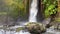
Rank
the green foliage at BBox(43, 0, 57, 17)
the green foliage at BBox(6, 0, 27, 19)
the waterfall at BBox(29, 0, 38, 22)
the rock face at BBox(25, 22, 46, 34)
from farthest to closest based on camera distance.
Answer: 1. the green foliage at BBox(6, 0, 27, 19)
2. the waterfall at BBox(29, 0, 38, 22)
3. the green foliage at BBox(43, 0, 57, 17)
4. the rock face at BBox(25, 22, 46, 34)

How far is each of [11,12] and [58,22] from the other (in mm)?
2339

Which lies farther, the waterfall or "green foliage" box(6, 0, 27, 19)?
"green foliage" box(6, 0, 27, 19)

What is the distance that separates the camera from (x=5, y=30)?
809cm

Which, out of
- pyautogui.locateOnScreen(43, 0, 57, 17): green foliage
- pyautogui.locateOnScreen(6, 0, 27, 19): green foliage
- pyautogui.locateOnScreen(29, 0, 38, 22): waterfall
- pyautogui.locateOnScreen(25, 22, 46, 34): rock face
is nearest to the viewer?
pyautogui.locateOnScreen(25, 22, 46, 34): rock face

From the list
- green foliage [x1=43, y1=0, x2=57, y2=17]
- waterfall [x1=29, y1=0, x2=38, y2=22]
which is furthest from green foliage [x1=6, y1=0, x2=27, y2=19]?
green foliage [x1=43, y1=0, x2=57, y2=17]

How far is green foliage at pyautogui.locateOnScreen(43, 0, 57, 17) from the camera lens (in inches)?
375

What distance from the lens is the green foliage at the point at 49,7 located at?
9517 millimetres

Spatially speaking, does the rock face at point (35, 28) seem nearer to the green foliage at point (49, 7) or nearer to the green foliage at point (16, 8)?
the green foliage at point (49, 7)

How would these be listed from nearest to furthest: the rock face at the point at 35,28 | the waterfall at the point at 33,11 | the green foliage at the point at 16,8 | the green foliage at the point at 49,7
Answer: the rock face at the point at 35,28 → the green foliage at the point at 49,7 → the waterfall at the point at 33,11 → the green foliage at the point at 16,8

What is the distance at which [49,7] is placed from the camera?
9625 mm

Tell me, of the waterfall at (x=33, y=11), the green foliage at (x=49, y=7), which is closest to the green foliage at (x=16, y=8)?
the waterfall at (x=33, y=11)

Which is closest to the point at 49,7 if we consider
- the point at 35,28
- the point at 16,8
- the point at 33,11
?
the point at 33,11

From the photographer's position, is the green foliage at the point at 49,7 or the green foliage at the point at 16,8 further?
the green foliage at the point at 16,8

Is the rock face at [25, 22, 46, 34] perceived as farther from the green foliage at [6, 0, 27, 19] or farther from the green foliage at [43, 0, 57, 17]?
the green foliage at [6, 0, 27, 19]
